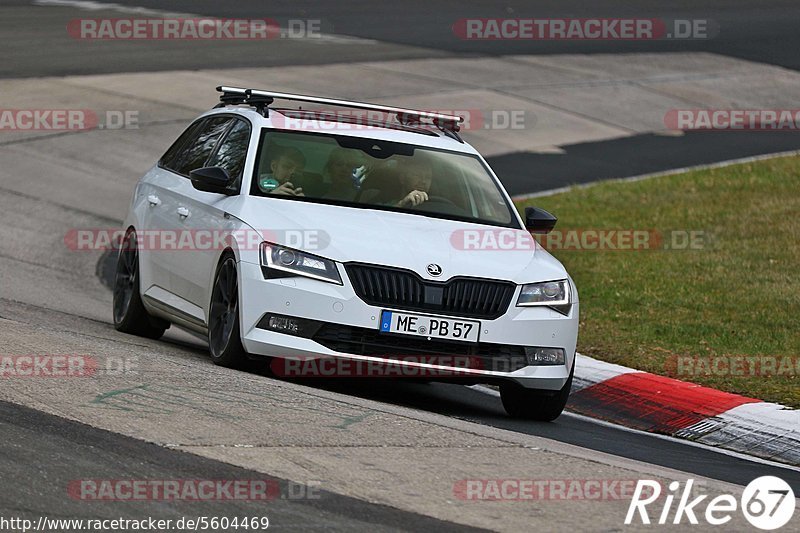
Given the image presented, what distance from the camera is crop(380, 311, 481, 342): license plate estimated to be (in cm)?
863

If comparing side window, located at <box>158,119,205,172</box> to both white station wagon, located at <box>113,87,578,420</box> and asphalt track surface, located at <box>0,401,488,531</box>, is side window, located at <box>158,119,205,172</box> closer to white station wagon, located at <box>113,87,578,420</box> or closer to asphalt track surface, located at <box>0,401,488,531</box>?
white station wagon, located at <box>113,87,578,420</box>

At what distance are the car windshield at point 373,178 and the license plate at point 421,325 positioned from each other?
1.10m

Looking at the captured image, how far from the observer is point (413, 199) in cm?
976

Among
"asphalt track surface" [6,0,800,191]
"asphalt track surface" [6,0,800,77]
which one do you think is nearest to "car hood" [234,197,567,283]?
"asphalt track surface" [6,0,800,191]

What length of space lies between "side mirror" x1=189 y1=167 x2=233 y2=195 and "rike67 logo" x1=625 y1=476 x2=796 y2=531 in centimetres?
371

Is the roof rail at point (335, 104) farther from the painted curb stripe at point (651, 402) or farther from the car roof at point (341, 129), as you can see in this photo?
the painted curb stripe at point (651, 402)

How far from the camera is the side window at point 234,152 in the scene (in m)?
9.84

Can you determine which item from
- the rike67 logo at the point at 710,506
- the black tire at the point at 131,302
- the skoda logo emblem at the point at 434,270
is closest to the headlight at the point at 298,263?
the skoda logo emblem at the point at 434,270

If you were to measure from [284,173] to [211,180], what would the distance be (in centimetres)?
46

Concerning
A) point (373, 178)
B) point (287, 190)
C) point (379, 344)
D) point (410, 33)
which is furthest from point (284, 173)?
point (410, 33)

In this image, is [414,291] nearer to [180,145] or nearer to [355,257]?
[355,257]

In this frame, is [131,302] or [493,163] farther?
[493,163]

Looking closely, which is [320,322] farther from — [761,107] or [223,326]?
[761,107]

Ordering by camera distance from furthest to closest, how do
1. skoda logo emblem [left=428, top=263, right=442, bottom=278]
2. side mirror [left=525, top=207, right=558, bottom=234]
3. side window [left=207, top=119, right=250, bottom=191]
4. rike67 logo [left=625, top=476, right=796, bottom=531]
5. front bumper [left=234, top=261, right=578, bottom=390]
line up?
side mirror [left=525, top=207, right=558, bottom=234], side window [left=207, top=119, right=250, bottom=191], skoda logo emblem [left=428, top=263, right=442, bottom=278], front bumper [left=234, top=261, right=578, bottom=390], rike67 logo [left=625, top=476, right=796, bottom=531]
